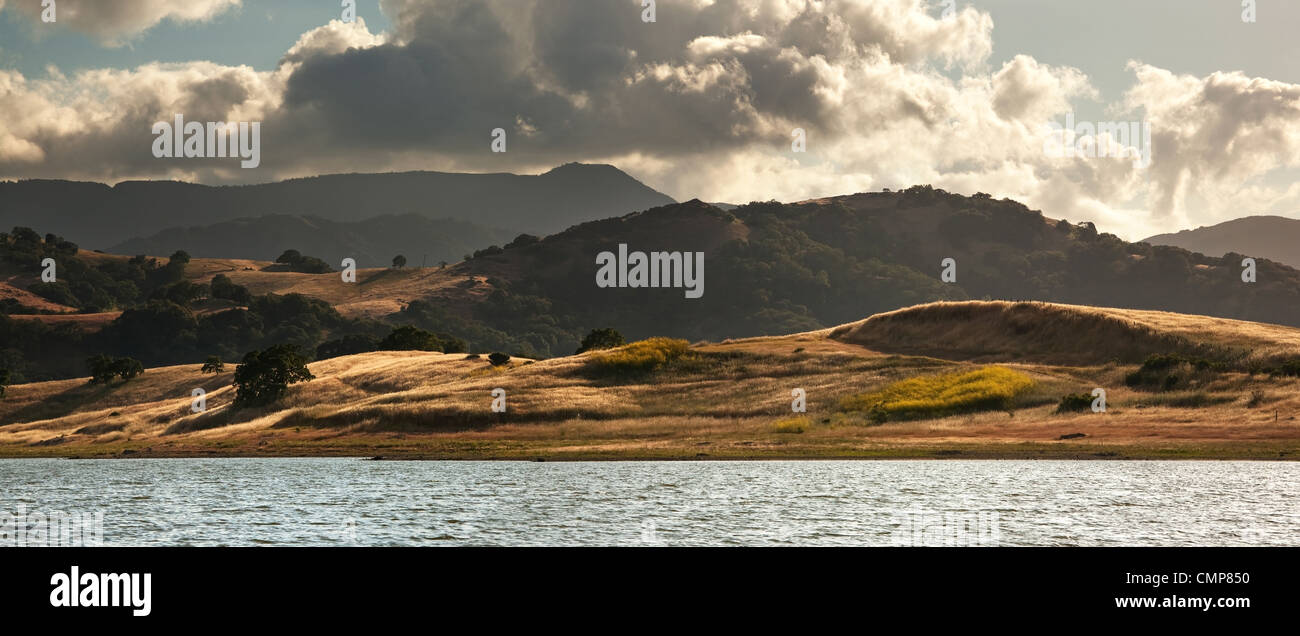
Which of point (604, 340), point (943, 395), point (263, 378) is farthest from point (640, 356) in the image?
point (263, 378)

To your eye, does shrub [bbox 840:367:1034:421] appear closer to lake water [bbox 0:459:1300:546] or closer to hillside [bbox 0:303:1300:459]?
hillside [bbox 0:303:1300:459]

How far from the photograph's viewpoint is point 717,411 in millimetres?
102500

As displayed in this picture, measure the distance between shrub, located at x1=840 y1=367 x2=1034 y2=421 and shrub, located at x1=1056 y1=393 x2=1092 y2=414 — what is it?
481 centimetres

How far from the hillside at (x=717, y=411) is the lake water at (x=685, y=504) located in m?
10.9

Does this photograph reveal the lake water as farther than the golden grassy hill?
No

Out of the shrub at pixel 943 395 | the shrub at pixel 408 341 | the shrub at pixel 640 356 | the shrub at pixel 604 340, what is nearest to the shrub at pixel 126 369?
the shrub at pixel 408 341

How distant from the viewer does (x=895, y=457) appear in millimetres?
76750

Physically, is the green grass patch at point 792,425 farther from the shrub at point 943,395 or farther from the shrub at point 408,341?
the shrub at point 408,341

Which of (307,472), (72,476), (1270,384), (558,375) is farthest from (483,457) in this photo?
(1270,384)

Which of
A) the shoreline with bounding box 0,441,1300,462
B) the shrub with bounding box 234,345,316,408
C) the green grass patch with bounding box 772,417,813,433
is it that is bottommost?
the shoreline with bounding box 0,441,1300,462

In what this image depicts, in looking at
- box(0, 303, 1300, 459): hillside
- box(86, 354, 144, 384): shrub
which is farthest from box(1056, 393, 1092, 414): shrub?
box(86, 354, 144, 384): shrub

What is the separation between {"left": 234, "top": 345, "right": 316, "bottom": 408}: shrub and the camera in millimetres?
121312

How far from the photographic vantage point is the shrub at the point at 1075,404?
305 ft
